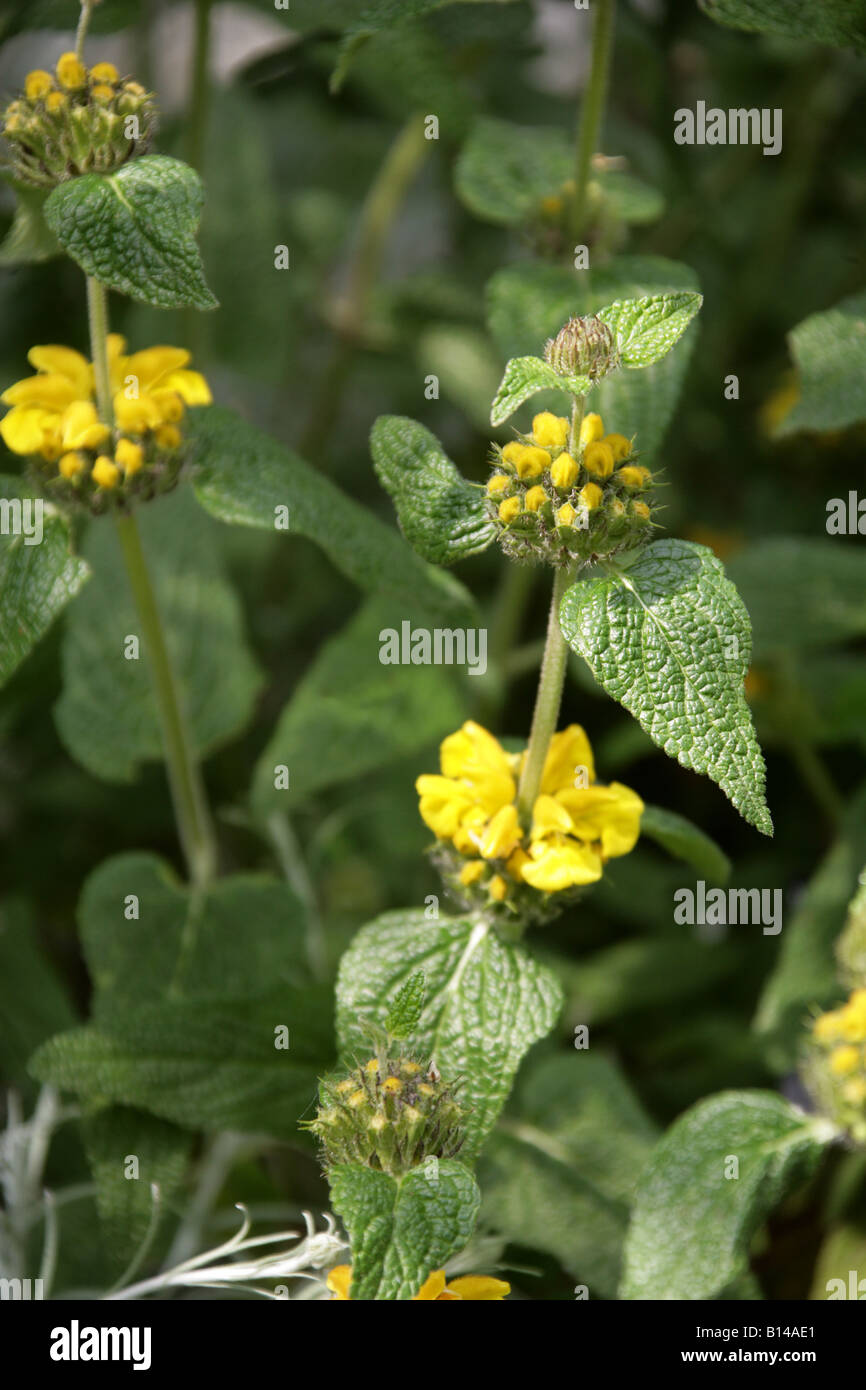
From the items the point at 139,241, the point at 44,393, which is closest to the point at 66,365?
the point at 44,393

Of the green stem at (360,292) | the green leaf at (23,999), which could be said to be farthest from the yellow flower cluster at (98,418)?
the green stem at (360,292)

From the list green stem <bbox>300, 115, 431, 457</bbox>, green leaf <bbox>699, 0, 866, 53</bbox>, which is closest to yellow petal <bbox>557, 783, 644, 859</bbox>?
green leaf <bbox>699, 0, 866, 53</bbox>

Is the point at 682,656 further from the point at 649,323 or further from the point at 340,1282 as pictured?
the point at 340,1282

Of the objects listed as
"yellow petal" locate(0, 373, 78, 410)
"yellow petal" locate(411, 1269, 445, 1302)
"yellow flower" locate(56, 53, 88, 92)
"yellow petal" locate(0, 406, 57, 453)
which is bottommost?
"yellow petal" locate(411, 1269, 445, 1302)

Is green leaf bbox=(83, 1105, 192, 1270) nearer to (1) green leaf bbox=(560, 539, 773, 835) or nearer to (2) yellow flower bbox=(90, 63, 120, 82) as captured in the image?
(1) green leaf bbox=(560, 539, 773, 835)

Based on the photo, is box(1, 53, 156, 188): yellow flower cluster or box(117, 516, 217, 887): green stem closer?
box(1, 53, 156, 188): yellow flower cluster

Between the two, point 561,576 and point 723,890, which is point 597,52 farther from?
point 723,890
